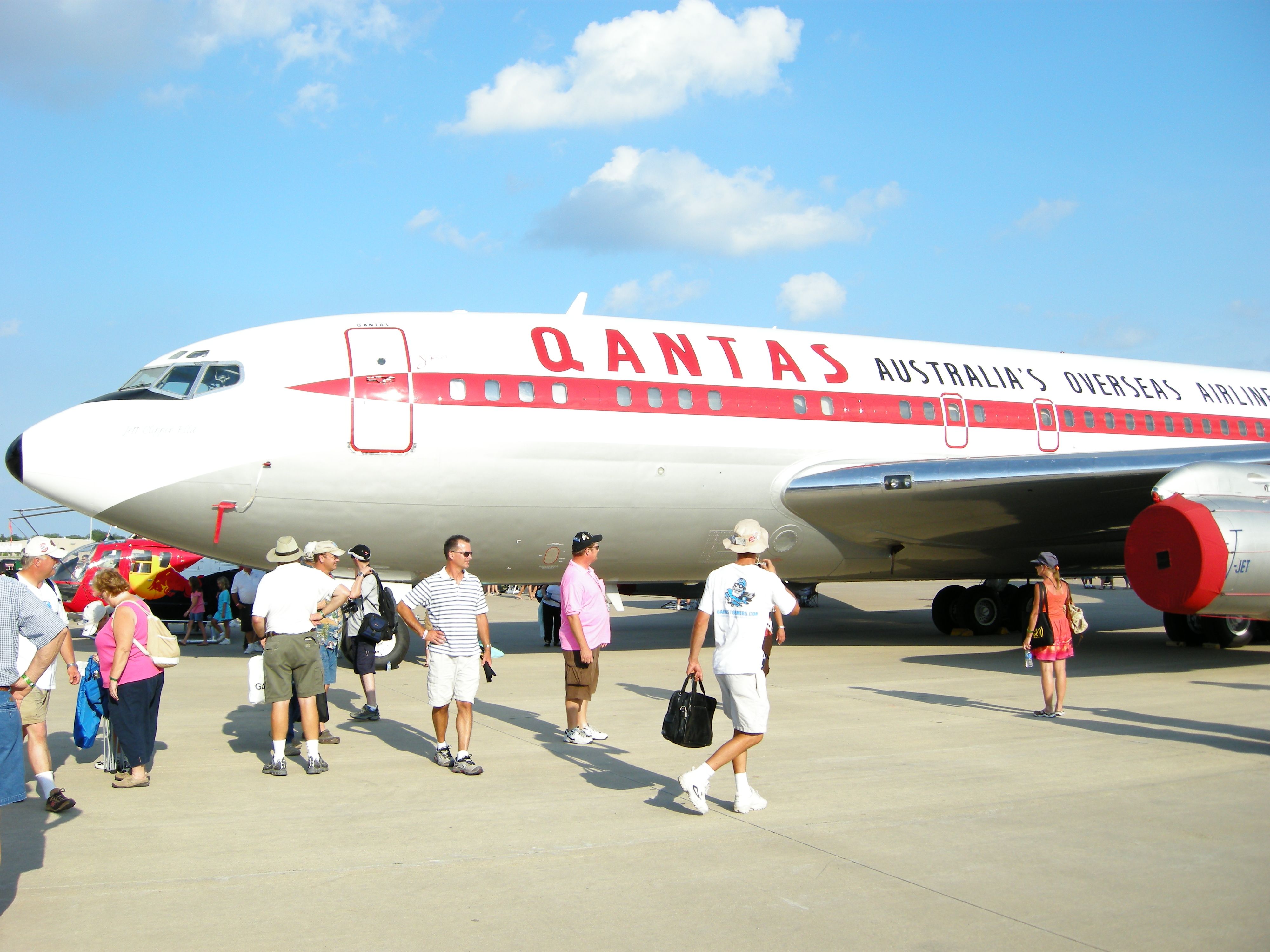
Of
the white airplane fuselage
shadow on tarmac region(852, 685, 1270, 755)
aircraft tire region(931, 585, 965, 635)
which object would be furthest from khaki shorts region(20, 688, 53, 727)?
aircraft tire region(931, 585, 965, 635)

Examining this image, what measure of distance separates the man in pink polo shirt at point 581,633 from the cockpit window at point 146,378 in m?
5.98

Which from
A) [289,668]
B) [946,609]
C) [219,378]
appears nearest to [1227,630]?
[946,609]

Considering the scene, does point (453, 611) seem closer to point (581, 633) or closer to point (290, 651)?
point (581, 633)

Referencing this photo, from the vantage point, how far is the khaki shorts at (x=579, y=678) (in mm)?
7281

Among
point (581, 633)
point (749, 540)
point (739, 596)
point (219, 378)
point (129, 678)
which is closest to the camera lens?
point (739, 596)

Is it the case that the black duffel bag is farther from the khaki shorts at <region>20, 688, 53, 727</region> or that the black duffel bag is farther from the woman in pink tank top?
the khaki shorts at <region>20, 688, 53, 727</region>

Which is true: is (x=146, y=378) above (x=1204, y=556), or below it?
above

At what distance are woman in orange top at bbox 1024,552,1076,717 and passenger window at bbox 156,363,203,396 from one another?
8.70m

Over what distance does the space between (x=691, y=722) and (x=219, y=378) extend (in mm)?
7466

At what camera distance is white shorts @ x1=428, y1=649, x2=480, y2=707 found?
6.78 meters

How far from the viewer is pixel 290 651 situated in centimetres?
673

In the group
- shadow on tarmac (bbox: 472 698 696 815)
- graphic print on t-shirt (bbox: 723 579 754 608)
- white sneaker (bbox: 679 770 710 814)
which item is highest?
graphic print on t-shirt (bbox: 723 579 754 608)

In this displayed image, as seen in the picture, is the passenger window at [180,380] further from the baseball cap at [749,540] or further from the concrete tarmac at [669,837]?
the baseball cap at [749,540]

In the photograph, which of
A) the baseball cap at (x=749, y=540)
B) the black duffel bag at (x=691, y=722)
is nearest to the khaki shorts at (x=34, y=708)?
the black duffel bag at (x=691, y=722)
